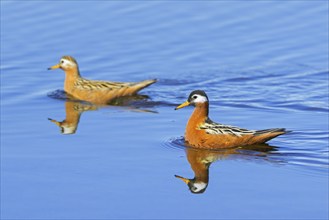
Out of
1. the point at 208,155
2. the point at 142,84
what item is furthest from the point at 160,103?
the point at 208,155

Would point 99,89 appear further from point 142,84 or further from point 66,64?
point 66,64

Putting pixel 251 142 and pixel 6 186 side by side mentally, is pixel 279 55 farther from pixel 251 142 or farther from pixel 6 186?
pixel 6 186

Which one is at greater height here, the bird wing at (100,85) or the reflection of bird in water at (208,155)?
the bird wing at (100,85)

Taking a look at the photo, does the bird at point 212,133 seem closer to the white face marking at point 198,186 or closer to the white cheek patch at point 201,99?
the white cheek patch at point 201,99

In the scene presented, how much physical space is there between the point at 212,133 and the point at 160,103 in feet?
12.4

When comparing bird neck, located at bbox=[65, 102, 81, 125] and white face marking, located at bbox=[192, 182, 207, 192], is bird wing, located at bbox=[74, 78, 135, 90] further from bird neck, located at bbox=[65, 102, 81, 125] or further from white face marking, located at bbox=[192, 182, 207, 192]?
white face marking, located at bbox=[192, 182, 207, 192]

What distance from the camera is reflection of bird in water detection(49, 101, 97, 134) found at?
776 inches

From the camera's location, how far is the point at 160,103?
2214cm

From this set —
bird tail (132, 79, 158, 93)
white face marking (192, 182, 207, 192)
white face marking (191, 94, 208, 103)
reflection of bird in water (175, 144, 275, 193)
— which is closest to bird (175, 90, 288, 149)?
white face marking (191, 94, 208, 103)

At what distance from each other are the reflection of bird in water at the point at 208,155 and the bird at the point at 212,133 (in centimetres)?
13

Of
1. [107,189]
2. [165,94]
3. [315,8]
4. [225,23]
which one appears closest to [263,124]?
[165,94]

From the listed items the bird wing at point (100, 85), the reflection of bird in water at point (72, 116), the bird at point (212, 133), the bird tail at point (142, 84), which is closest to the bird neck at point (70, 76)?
the bird wing at point (100, 85)

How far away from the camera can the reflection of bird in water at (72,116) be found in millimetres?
19719

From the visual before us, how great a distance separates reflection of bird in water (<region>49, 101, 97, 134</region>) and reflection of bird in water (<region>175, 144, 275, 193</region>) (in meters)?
2.63
